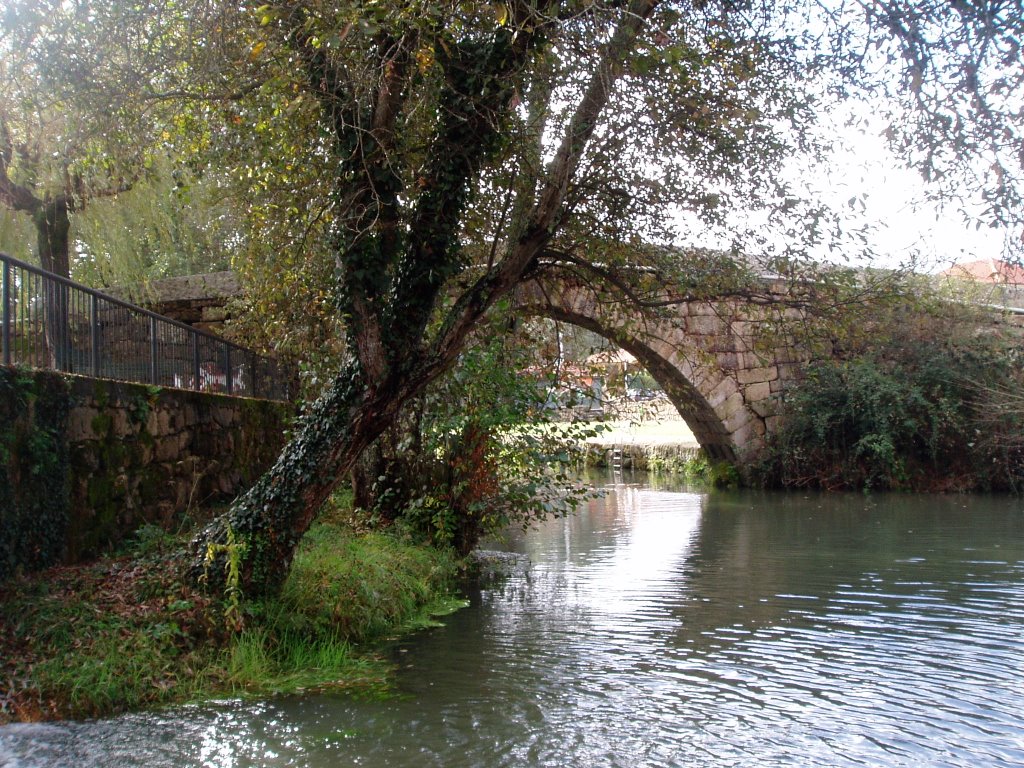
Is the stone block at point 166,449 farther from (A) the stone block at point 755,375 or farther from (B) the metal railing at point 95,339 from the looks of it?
(A) the stone block at point 755,375

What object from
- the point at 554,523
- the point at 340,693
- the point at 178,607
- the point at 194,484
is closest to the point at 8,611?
the point at 178,607

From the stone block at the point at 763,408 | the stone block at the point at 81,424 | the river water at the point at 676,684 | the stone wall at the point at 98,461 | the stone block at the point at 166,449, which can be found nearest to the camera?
the river water at the point at 676,684

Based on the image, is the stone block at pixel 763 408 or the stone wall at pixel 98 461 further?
the stone block at pixel 763 408

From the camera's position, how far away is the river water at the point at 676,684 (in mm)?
3619

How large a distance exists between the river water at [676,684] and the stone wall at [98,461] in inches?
53.4

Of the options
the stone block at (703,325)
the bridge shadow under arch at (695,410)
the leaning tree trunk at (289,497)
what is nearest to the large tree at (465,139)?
the leaning tree trunk at (289,497)

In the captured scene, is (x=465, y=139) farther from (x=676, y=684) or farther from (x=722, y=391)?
(x=722, y=391)

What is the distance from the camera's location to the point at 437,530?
747 cm

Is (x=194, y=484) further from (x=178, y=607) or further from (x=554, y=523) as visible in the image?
(x=554, y=523)

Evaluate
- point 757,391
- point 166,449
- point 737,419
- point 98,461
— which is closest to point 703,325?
point 757,391

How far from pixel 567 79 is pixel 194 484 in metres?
3.84

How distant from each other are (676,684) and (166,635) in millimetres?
2425

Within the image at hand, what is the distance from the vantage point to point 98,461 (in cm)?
542

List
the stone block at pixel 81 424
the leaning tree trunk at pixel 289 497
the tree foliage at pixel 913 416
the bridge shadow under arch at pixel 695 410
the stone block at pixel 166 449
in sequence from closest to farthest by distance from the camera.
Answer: the leaning tree trunk at pixel 289 497
the stone block at pixel 81 424
the stone block at pixel 166 449
the bridge shadow under arch at pixel 695 410
the tree foliage at pixel 913 416
